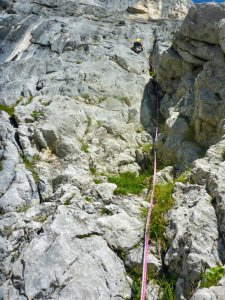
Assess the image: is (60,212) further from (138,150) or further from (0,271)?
(138,150)

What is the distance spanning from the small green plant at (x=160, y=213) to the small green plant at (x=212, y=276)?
1722 millimetres

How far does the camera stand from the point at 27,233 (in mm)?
8531

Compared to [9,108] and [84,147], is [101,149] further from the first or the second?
[9,108]

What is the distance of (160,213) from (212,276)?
2623 mm

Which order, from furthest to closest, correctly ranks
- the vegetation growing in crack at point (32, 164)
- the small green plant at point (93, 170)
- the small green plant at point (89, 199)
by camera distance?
1. the small green plant at point (93, 170)
2. the vegetation growing in crack at point (32, 164)
3. the small green plant at point (89, 199)

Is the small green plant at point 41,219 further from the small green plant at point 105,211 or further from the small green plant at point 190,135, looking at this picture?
the small green plant at point 190,135

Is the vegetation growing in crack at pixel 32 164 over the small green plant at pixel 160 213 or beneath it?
beneath

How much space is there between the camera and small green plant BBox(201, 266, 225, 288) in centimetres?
620

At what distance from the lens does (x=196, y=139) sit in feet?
45.0

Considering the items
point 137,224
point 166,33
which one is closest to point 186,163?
point 137,224

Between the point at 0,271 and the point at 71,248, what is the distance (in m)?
1.61

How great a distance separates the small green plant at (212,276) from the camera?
620 centimetres

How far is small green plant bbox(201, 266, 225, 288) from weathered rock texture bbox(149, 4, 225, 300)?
0.50ft

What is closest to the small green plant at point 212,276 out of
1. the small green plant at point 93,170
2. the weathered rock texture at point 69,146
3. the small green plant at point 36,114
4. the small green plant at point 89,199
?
the weathered rock texture at point 69,146
